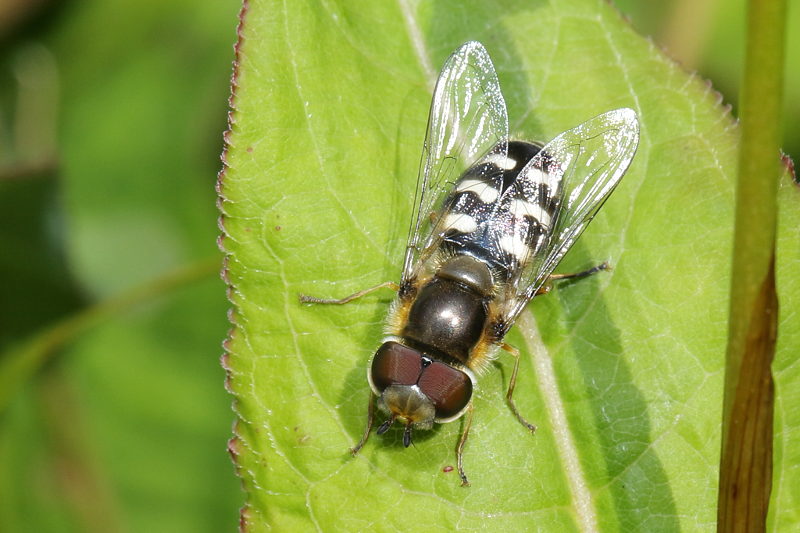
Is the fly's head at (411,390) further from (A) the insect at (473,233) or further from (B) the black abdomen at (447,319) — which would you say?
(B) the black abdomen at (447,319)

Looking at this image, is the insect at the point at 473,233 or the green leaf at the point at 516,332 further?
the insect at the point at 473,233

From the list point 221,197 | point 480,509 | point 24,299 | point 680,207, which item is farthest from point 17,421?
point 680,207

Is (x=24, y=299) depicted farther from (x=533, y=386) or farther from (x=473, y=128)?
(x=533, y=386)

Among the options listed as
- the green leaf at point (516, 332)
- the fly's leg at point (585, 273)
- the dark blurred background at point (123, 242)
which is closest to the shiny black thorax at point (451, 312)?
the green leaf at point (516, 332)

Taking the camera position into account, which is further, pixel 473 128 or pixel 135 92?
pixel 135 92

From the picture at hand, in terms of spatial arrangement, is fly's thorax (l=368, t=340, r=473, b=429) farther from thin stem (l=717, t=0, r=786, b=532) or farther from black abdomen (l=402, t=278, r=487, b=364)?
thin stem (l=717, t=0, r=786, b=532)

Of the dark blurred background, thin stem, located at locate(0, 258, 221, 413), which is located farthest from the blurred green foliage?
thin stem, located at locate(0, 258, 221, 413)
